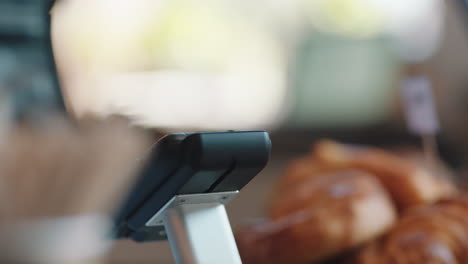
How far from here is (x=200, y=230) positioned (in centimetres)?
39

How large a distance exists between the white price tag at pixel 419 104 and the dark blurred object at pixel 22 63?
79 cm

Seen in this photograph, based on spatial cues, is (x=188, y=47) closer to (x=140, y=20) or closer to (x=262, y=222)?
(x=140, y=20)

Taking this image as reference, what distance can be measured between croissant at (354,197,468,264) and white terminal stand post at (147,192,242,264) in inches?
25.1

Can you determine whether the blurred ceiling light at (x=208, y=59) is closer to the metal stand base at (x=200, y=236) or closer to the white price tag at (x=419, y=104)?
the white price tag at (x=419, y=104)

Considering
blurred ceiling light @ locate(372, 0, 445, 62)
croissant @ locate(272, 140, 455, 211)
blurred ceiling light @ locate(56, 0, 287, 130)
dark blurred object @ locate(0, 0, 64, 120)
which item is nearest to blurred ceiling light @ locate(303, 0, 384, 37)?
blurred ceiling light @ locate(372, 0, 445, 62)

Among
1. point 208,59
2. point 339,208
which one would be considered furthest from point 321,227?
point 208,59

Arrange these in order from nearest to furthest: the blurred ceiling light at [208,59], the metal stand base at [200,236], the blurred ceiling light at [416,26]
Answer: the metal stand base at [200,236] < the blurred ceiling light at [208,59] < the blurred ceiling light at [416,26]

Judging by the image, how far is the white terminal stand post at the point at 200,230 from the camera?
0.38 meters

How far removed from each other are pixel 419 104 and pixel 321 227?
447 mm

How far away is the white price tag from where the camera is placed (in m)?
1.36

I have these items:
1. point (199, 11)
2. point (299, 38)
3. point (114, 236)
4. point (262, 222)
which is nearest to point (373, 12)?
point (299, 38)

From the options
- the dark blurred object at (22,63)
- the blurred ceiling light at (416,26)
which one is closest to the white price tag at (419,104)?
the dark blurred object at (22,63)

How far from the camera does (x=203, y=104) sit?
12.0 feet

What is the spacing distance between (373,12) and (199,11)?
1.33m
